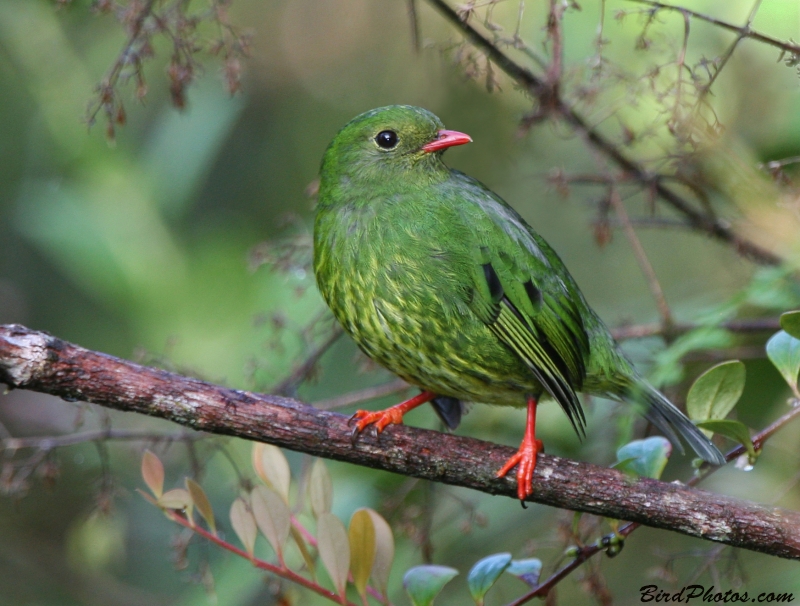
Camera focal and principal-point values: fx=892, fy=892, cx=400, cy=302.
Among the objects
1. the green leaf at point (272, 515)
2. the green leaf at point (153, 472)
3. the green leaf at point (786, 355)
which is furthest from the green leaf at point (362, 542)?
the green leaf at point (786, 355)

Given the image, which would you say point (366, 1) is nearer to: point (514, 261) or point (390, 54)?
point (390, 54)

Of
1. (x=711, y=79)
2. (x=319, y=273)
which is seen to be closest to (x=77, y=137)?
(x=319, y=273)

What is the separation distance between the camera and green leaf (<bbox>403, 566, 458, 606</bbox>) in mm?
2359

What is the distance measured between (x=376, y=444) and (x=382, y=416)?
0.22m

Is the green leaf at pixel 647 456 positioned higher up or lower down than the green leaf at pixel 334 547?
higher up

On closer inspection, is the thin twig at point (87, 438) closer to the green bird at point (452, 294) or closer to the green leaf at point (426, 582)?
the green bird at point (452, 294)

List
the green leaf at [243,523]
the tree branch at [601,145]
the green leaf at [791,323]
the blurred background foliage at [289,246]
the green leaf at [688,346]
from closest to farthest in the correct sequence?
the green leaf at [791,323] → the green leaf at [243,523] → the green leaf at [688,346] → the tree branch at [601,145] → the blurred background foliage at [289,246]

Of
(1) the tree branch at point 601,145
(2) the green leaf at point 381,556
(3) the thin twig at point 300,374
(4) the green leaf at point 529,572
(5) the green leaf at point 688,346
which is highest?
(1) the tree branch at point 601,145

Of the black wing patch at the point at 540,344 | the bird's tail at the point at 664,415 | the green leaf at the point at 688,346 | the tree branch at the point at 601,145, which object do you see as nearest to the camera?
the green leaf at the point at 688,346

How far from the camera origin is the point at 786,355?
7.88 feet

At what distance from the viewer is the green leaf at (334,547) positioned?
2.34 meters

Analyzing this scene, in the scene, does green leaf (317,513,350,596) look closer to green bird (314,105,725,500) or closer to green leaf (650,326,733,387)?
green bird (314,105,725,500)

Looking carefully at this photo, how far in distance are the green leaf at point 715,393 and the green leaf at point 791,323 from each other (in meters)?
0.23

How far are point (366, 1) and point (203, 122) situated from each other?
1.98 meters
